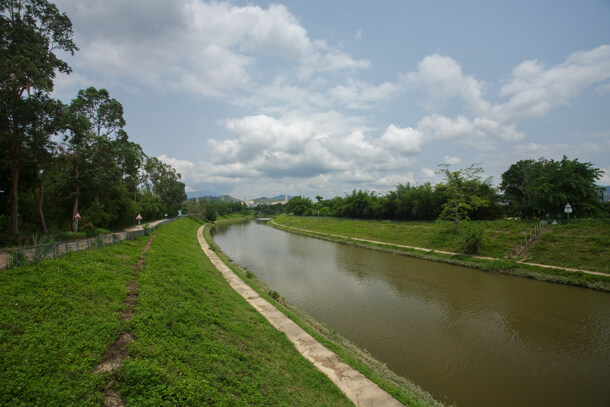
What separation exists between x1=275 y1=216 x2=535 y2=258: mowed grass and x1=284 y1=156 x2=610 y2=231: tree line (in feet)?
6.36

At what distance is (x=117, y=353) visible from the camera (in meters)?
5.38

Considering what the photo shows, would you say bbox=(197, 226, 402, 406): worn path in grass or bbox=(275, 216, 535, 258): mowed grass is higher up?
bbox=(275, 216, 535, 258): mowed grass

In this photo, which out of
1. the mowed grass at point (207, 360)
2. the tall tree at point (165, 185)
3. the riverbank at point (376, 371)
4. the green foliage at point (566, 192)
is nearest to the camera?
the mowed grass at point (207, 360)

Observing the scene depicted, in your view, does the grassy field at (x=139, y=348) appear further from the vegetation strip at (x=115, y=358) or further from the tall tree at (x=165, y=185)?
the tall tree at (x=165, y=185)

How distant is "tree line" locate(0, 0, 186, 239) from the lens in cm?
1431

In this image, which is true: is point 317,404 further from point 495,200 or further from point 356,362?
point 495,200

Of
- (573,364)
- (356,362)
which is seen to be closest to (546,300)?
(573,364)

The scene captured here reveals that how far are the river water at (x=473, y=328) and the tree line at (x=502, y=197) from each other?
15.2 metres

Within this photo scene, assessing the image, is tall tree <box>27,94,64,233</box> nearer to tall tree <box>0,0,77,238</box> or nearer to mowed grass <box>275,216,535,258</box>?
tall tree <box>0,0,77,238</box>

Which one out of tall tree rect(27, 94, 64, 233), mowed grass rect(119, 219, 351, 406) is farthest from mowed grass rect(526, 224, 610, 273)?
tall tree rect(27, 94, 64, 233)

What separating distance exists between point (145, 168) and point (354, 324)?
185 feet

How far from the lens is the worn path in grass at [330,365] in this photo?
6375mm

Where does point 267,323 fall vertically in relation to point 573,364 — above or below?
above

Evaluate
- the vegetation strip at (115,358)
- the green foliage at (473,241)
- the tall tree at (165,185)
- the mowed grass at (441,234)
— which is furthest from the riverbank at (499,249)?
the tall tree at (165,185)
